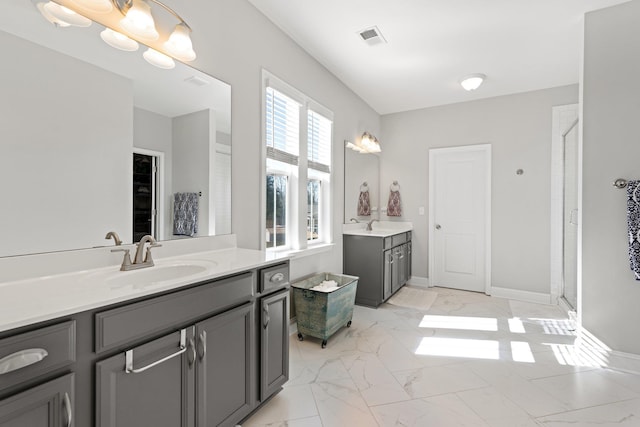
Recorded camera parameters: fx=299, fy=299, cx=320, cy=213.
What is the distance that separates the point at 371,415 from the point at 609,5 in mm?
3413

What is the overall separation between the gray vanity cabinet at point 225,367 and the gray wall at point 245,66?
0.81 m

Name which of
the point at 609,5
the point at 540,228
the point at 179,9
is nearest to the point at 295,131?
the point at 179,9

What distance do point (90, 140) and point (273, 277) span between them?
3.62 ft

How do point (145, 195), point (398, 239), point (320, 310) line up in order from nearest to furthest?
point (145, 195) → point (320, 310) → point (398, 239)

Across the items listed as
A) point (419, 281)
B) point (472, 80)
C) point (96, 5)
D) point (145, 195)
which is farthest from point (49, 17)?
point (419, 281)

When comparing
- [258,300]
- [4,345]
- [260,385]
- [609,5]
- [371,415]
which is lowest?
[371,415]

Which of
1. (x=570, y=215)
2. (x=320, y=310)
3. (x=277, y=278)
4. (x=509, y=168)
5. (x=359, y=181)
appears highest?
(x=509, y=168)

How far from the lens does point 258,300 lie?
1.62m

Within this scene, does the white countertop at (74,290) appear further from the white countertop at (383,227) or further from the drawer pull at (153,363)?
the white countertop at (383,227)

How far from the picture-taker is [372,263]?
3496 mm

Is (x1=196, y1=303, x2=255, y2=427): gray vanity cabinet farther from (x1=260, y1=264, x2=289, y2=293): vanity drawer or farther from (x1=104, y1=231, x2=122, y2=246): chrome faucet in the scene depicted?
(x1=104, y1=231, x2=122, y2=246): chrome faucet

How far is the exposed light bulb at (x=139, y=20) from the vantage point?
1463 mm

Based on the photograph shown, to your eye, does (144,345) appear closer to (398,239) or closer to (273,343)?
(273,343)

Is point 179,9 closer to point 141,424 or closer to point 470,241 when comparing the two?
point 141,424
